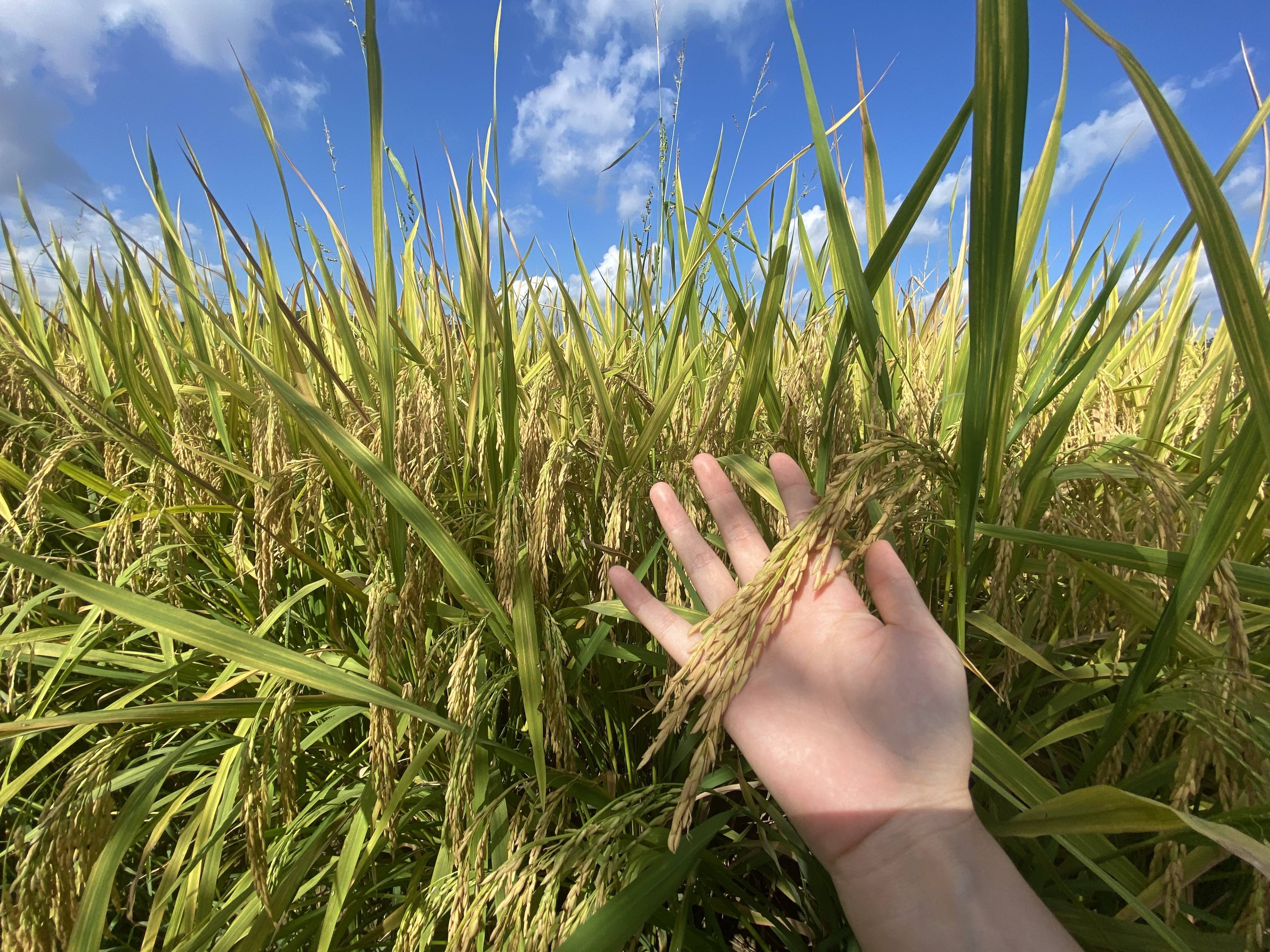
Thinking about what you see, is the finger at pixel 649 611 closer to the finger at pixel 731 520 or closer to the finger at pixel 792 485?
the finger at pixel 731 520

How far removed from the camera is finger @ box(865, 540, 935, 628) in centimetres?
79

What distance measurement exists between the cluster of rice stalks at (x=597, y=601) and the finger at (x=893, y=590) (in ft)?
0.19

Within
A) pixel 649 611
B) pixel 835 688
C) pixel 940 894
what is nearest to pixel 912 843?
pixel 940 894

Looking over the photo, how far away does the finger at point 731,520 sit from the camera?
3.10 ft

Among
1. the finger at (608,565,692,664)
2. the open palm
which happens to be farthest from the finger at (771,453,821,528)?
the finger at (608,565,692,664)

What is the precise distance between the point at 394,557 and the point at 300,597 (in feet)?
0.83

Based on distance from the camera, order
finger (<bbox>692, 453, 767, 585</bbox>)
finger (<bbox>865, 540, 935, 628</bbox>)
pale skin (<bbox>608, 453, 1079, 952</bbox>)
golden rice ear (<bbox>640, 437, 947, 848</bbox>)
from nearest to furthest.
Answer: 1. golden rice ear (<bbox>640, 437, 947, 848</bbox>)
2. pale skin (<bbox>608, 453, 1079, 952</bbox>)
3. finger (<bbox>865, 540, 935, 628</bbox>)
4. finger (<bbox>692, 453, 767, 585</bbox>)

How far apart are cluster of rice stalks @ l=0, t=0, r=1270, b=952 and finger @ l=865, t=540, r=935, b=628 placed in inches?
2.3

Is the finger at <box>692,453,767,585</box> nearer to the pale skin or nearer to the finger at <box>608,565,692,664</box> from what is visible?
the pale skin

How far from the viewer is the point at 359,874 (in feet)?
3.10

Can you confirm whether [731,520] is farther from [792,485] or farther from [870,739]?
[870,739]

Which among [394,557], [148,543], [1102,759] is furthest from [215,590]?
[1102,759]

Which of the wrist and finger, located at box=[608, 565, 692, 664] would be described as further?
finger, located at box=[608, 565, 692, 664]

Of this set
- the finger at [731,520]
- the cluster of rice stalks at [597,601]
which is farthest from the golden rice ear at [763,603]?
the finger at [731,520]
